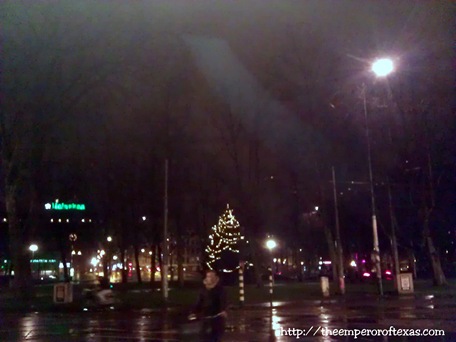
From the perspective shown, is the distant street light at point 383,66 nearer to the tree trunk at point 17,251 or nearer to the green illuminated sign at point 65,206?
the tree trunk at point 17,251

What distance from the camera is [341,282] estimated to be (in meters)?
38.8

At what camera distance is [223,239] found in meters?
68.9

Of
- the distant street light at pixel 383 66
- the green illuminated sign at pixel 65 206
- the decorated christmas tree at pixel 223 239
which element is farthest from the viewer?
the decorated christmas tree at pixel 223 239

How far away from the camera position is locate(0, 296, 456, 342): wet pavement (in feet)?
56.5

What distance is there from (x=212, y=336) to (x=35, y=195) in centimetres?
2983

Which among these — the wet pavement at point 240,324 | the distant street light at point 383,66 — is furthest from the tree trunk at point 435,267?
the distant street light at point 383,66

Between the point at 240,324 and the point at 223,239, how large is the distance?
4804 cm

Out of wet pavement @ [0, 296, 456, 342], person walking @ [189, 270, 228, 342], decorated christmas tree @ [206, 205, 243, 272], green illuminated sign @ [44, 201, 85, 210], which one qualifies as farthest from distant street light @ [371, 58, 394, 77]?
green illuminated sign @ [44, 201, 85, 210]

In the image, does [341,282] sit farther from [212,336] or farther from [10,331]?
[212,336]

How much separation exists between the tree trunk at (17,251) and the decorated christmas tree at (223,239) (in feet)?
108

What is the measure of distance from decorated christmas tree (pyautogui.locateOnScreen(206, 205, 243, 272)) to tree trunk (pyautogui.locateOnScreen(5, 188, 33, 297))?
32847 millimetres

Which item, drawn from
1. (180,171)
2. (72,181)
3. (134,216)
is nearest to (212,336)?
(72,181)

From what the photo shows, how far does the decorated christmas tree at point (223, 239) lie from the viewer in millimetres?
68188

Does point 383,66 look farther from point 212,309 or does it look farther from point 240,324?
point 212,309
